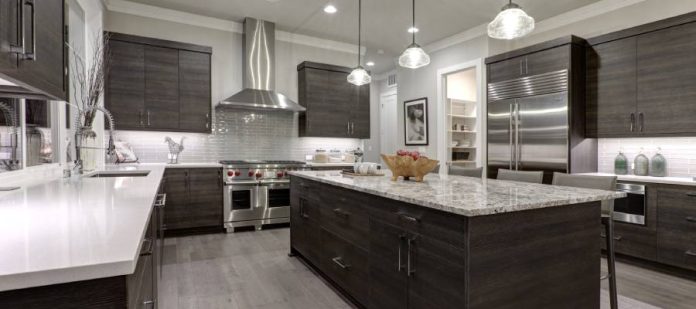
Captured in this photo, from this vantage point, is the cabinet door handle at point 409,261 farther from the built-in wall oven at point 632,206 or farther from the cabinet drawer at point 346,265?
the built-in wall oven at point 632,206

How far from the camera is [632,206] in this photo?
11.2 feet

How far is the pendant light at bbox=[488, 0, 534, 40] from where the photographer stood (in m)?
2.38

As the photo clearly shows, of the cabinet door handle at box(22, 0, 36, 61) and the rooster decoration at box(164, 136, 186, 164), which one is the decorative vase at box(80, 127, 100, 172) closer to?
the rooster decoration at box(164, 136, 186, 164)

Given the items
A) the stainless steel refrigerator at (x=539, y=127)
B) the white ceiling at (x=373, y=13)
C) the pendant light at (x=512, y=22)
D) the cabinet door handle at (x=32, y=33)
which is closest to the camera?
the cabinet door handle at (x=32, y=33)

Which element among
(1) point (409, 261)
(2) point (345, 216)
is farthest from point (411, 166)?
(1) point (409, 261)

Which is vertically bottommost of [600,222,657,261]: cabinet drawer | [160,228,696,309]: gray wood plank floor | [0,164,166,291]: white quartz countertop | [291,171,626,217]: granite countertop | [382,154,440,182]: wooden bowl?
[160,228,696,309]: gray wood plank floor

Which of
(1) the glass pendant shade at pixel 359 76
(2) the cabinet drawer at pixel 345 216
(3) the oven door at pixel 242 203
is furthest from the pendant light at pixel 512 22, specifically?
(3) the oven door at pixel 242 203

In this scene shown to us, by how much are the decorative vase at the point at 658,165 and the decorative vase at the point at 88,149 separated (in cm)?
530

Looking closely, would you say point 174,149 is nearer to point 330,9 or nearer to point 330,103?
point 330,103

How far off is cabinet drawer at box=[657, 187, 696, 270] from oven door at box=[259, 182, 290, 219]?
4.03 meters

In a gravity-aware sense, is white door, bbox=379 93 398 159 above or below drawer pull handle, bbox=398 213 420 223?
above

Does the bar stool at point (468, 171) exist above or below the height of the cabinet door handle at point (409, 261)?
above

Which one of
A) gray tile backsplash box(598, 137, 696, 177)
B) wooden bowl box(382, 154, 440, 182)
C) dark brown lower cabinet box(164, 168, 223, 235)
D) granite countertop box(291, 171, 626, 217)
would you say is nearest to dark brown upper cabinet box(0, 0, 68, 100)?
granite countertop box(291, 171, 626, 217)

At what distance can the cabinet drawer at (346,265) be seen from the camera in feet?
7.36
